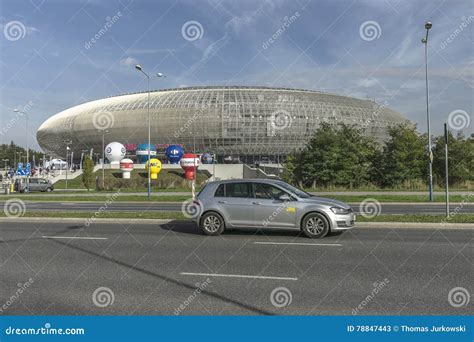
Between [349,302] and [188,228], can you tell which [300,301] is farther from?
[188,228]

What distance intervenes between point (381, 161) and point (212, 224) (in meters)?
23.1

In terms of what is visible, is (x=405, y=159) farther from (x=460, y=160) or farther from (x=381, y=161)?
(x=460, y=160)

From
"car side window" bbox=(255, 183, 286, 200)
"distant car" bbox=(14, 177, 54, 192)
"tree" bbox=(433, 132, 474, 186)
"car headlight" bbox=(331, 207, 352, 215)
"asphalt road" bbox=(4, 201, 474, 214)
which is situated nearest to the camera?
"car headlight" bbox=(331, 207, 352, 215)

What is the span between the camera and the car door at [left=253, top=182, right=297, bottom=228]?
10.1 m

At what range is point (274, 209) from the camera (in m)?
10.2

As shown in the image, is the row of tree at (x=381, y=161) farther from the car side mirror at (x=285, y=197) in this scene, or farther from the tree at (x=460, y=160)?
the car side mirror at (x=285, y=197)

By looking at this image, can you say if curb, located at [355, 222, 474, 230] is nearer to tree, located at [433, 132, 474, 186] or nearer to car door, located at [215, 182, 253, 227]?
car door, located at [215, 182, 253, 227]

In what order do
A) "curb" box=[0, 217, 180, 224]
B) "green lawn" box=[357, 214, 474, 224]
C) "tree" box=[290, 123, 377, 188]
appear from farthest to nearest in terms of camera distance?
"tree" box=[290, 123, 377, 188] → "curb" box=[0, 217, 180, 224] → "green lawn" box=[357, 214, 474, 224]

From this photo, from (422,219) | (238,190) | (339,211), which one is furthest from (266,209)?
Result: (422,219)

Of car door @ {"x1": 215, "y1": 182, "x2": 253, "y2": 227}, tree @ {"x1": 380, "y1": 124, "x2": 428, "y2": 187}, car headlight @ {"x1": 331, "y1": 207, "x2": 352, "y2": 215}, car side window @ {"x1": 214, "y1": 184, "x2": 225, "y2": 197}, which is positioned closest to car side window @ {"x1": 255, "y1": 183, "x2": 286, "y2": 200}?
car door @ {"x1": 215, "y1": 182, "x2": 253, "y2": 227}

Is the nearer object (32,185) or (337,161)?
(337,161)

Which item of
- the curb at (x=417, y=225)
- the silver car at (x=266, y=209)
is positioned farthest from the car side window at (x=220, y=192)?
the curb at (x=417, y=225)

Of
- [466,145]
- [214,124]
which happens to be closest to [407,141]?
[466,145]

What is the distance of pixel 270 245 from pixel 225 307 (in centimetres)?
428
